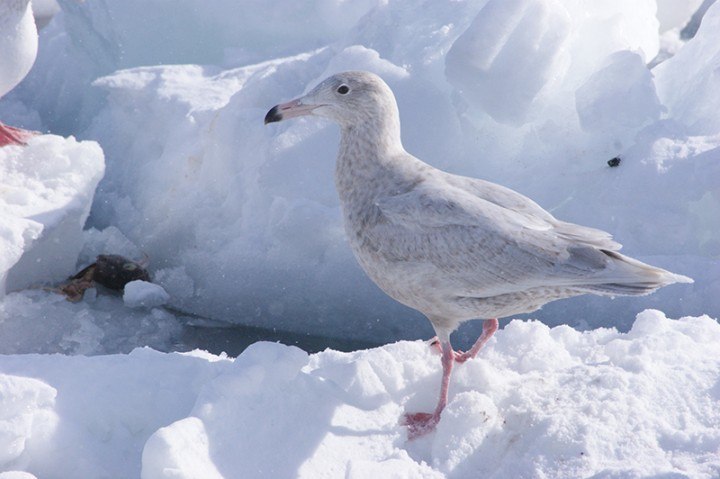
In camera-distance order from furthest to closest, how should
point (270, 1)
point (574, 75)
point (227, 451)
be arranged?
point (270, 1) < point (574, 75) < point (227, 451)

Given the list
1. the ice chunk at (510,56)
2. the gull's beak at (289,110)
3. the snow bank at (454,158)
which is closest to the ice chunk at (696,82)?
the snow bank at (454,158)

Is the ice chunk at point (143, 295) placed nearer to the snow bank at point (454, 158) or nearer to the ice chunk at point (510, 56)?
the snow bank at point (454, 158)

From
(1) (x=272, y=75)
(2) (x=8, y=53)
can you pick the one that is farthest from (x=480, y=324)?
(2) (x=8, y=53)

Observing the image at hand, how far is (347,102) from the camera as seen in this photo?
3.36m

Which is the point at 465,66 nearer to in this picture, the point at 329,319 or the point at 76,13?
the point at 329,319

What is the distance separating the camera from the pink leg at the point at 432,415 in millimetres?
2896

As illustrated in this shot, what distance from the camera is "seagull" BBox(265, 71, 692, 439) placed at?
2.99m

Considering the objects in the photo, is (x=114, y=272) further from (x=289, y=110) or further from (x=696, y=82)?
(x=696, y=82)

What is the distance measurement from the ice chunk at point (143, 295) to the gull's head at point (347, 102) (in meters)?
1.40

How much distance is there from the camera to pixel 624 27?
4828 millimetres

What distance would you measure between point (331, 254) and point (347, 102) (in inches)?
45.8

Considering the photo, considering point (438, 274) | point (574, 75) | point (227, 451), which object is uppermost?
point (574, 75)

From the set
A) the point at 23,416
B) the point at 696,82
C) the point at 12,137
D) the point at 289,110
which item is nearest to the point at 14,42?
the point at 12,137

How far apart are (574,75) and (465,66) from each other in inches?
24.0
